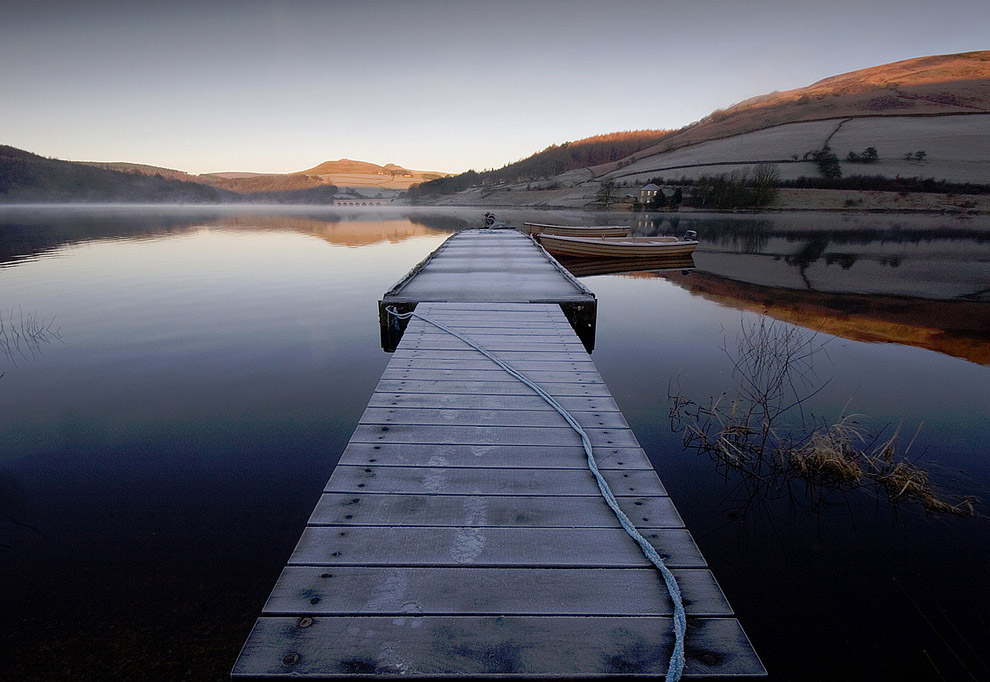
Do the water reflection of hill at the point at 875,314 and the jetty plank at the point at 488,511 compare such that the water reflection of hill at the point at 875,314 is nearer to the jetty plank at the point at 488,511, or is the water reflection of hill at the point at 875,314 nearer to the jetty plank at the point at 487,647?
the jetty plank at the point at 488,511

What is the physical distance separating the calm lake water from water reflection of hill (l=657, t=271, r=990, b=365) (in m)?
0.15

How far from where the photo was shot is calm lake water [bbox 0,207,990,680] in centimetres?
366

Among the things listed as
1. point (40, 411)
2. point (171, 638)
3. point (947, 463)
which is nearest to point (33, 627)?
point (171, 638)

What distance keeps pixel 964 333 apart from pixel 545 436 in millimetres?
15605

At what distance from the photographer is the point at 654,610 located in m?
2.28

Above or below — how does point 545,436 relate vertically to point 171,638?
above

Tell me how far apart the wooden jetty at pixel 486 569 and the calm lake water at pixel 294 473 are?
174 centimetres

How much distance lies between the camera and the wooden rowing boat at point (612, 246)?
79.8 ft

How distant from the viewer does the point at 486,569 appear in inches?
99.3

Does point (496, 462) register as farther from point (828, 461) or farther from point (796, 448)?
point (796, 448)

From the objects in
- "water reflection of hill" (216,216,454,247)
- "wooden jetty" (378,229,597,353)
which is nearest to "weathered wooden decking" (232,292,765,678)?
"wooden jetty" (378,229,597,353)

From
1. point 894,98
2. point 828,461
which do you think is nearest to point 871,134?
point 894,98

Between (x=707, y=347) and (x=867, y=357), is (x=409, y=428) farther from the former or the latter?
(x=867, y=357)

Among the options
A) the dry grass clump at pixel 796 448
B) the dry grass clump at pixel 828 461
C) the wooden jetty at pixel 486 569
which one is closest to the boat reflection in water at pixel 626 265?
the dry grass clump at pixel 796 448
